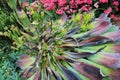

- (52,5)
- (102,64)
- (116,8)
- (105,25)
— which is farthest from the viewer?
(116,8)

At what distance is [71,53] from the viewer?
384cm

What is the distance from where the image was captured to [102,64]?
3.73 meters

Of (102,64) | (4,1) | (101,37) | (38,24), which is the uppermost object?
(4,1)

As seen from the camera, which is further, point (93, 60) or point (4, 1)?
A: point (4, 1)

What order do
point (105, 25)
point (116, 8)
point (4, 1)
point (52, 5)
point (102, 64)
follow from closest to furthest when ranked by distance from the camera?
point (102, 64) < point (105, 25) < point (4, 1) < point (52, 5) < point (116, 8)

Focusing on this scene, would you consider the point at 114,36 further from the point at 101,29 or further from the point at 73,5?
the point at 73,5

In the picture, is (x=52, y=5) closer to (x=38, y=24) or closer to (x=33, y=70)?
(x=38, y=24)

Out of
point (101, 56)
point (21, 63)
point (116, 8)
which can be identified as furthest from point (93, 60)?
point (116, 8)

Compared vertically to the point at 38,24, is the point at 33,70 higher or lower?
lower

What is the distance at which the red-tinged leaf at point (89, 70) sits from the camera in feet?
11.9

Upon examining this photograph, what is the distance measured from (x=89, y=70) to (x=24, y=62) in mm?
762

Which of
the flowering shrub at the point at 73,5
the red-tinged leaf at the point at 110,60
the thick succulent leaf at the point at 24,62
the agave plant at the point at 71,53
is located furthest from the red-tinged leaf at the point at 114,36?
the flowering shrub at the point at 73,5

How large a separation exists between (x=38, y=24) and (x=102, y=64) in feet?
3.07

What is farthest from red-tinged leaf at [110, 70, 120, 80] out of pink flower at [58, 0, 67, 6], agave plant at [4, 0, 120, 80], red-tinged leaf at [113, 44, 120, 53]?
pink flower at [58, 0, 67, 6]
